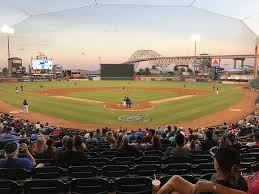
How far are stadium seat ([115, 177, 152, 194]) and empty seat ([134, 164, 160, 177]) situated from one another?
119 centimetres

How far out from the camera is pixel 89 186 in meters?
4.74

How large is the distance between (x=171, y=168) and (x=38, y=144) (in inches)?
175

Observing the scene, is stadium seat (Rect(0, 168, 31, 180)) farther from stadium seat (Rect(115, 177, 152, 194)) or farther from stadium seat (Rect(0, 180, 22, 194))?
stadium seat (Rect(115, 177, 152, 194))

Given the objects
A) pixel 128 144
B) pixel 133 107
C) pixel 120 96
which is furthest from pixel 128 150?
pixel 120 96

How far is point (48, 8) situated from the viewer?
141ft

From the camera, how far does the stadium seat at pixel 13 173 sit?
18.5 feet

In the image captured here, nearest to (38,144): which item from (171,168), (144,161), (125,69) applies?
(144,161)

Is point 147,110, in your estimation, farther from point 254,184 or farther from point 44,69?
point 44,69

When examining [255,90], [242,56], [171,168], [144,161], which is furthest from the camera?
[242,56]

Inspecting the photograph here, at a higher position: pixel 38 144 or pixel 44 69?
pixel 44 69

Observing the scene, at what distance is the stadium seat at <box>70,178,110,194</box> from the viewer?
4.73m

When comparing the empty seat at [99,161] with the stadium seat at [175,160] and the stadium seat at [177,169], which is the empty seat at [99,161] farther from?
the stadium seat at [177,169]

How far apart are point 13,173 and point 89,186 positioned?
201 centimetres

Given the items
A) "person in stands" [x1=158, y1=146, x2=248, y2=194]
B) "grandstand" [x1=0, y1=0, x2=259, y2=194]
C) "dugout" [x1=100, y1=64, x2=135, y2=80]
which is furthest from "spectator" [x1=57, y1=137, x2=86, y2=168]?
"dugout" [x1=100, y1=64, x2=135, y2=80]
